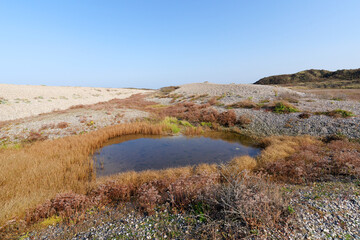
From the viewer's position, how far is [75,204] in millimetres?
4922

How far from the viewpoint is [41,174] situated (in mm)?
6695

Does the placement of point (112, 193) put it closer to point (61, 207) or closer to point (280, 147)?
point (61, 207)

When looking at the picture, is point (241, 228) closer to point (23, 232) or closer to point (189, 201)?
point (189, 201)

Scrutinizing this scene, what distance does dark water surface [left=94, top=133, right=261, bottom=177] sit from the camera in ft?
30.4

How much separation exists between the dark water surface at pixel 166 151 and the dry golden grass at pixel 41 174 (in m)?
1.15

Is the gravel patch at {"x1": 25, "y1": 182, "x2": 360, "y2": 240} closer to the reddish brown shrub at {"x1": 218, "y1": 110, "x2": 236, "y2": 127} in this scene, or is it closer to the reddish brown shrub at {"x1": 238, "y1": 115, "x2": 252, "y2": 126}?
the reddish brown shrub at {"x1": 238, "y1": 115, "x2": 252, "y2": 126}

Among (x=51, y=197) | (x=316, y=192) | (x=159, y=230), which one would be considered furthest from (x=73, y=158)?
(x=316, y=192)

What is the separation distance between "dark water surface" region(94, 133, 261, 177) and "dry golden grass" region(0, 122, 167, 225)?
115cm

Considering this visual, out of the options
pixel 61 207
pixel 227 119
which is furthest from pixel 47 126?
pixel 227 119

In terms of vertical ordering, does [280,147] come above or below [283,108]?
below

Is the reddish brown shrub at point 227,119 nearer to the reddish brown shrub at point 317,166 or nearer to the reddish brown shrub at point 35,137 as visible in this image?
the reddish brown shrub at point 317,166

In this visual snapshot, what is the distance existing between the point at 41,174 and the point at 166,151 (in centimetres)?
693

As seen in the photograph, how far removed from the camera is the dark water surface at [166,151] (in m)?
9.27

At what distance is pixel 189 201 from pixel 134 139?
10.3 metres
